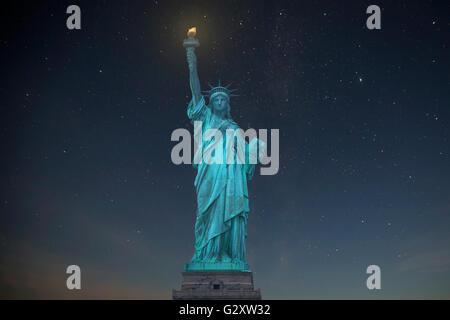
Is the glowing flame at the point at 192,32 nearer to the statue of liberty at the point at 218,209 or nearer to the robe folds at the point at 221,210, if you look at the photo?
the statue of liberty at the point at 218,209

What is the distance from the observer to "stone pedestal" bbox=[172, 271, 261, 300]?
13992 mm

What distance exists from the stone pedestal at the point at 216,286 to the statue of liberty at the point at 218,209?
239 mm

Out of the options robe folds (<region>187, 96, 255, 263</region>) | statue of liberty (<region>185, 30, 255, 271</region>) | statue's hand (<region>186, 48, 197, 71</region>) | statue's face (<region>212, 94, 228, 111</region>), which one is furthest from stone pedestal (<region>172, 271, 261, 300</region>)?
statue's hand (<region>186, 48, 197, 71</region>)

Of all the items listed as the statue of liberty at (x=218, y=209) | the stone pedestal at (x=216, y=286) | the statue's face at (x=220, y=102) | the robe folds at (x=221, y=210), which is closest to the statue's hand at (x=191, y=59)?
the statue of liberty at (x=218, y=209)

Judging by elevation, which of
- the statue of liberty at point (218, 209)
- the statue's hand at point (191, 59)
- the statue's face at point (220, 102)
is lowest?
the statue of liberty at point (218, 209)

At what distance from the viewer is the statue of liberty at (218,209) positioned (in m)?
14.9

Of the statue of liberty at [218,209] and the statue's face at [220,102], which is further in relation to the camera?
the statue's face at [220,102]

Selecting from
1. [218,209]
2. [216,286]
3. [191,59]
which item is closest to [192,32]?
[191,59]

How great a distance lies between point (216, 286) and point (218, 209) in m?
2.44

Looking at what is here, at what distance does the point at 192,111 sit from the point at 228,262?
5.23 meters

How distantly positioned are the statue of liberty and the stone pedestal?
24cm

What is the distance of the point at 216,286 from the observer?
14.2 metres
